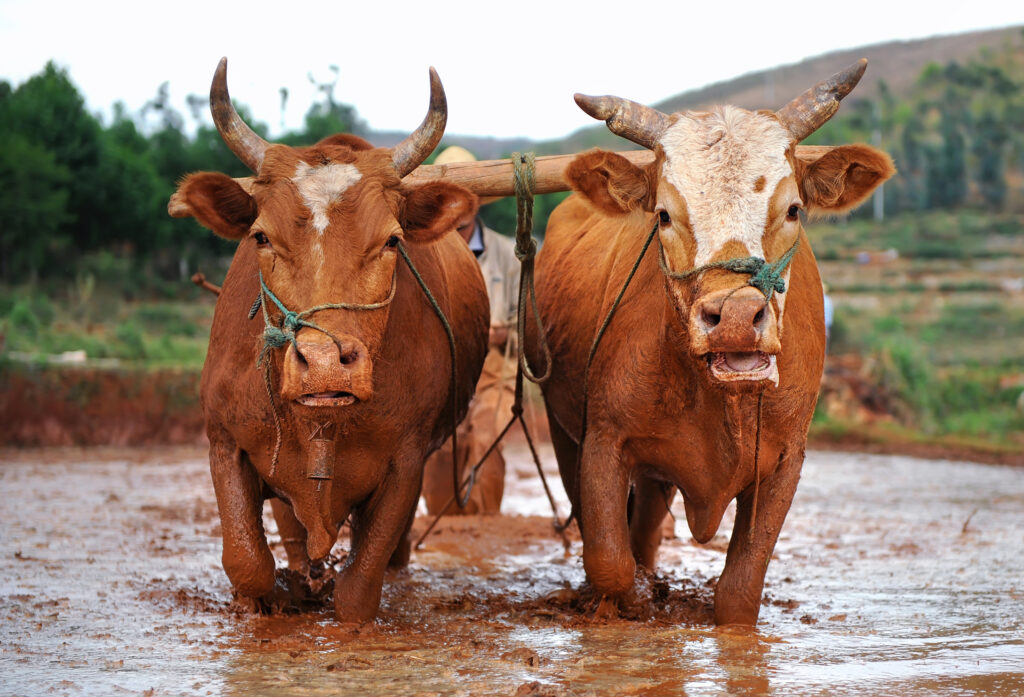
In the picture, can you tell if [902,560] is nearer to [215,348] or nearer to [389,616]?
[389,616]

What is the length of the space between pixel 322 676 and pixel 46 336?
1683cm

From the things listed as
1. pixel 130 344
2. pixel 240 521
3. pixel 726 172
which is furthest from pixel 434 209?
pixel 130 344

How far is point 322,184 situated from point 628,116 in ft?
4.55

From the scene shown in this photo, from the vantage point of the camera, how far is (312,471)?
5.06m

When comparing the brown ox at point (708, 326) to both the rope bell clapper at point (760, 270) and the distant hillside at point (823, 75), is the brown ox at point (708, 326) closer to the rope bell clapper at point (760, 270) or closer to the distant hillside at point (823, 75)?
the rope bell clapper at point (760, 270)

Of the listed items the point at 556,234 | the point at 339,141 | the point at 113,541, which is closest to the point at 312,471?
the point at 339,141

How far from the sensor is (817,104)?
5129 millimetres

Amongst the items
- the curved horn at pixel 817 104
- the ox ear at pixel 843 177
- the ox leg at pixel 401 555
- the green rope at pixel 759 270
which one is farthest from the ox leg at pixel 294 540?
the curved horn at pixel 817 104

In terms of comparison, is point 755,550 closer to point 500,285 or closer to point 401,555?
point 401,555

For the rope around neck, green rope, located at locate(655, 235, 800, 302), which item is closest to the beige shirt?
the rope around neck

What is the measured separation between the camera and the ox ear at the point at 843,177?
5031 mm

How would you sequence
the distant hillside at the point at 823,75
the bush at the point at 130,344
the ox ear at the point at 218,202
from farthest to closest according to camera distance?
1. the distant hillside at the point at 823,75
2. the bush at the point at 130,344
3. the ox ear at the point at 218,202

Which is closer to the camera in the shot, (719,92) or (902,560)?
(902,560)

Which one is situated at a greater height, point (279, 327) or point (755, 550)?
point (279, 327)
